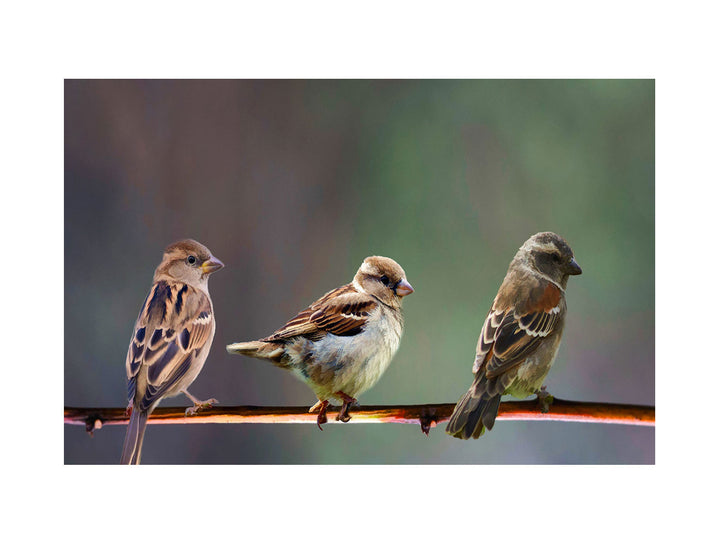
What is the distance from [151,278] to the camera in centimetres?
514

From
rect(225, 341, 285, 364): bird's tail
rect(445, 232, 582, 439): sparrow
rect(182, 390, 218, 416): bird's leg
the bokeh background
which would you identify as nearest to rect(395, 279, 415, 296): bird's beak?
the bokeh background

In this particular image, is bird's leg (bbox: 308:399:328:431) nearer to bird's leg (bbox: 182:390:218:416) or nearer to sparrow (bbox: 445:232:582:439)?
bird's leg (bbox: 182:390:218:416)

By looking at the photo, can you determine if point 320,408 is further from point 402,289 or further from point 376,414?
point 402,289

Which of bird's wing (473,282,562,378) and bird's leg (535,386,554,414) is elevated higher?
bird's wing (473,282,562,378)

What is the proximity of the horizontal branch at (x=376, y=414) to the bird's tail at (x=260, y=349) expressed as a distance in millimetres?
320


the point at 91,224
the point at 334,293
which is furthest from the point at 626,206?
the point at 91,224

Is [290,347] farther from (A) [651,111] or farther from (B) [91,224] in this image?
(A) [651,111]

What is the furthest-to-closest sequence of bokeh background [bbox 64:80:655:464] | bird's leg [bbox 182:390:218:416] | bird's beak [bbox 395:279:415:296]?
bokeh background [bbox 64:80:655:464] < bird's beak [bbox 395:279:415:296] < bird's leg [bbox 182:390:218:416]

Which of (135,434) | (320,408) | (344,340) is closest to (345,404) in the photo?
(320,408)

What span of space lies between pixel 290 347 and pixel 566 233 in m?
1.85

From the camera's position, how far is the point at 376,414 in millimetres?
4852

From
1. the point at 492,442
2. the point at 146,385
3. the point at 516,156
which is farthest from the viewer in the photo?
the point at 516,156

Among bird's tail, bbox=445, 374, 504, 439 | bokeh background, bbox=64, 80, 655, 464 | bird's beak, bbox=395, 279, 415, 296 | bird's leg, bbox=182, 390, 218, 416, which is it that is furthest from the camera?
bokeh background, bbox=64, 80, 655, 464

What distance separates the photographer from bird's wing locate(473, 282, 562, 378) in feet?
15.8
